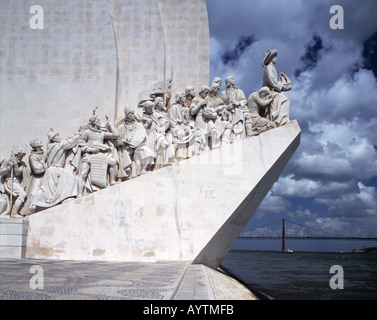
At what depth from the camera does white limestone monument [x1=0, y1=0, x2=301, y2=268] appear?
6.78 metres

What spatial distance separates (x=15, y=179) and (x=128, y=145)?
7.46 ft

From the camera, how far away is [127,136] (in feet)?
24.9

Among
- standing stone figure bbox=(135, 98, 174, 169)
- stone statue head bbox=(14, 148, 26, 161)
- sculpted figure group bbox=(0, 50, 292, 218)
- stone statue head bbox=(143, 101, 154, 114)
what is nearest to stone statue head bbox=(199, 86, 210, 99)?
sculpted figure group bbox=(0, 50, 292, 218)

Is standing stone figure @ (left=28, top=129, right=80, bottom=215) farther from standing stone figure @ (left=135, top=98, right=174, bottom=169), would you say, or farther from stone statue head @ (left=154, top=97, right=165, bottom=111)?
stone statue head @ (left=154, top=97, right=165, bottom=111)

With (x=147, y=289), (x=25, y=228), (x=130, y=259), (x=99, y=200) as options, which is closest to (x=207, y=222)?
(x=130, y=259)

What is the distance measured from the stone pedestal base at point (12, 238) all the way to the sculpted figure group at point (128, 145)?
505mm

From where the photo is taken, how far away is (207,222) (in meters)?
6.77

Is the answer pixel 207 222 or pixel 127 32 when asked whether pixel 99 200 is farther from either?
pixel 127 32

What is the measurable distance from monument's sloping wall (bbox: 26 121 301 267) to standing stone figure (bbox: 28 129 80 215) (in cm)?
32
